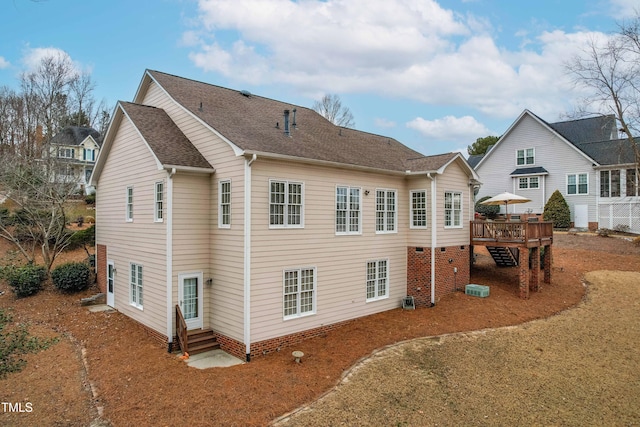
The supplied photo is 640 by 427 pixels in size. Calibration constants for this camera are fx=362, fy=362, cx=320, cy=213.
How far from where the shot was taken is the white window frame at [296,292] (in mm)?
11453

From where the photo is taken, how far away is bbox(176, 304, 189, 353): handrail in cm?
1065

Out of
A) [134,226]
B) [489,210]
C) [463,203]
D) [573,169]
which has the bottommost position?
[134,226]

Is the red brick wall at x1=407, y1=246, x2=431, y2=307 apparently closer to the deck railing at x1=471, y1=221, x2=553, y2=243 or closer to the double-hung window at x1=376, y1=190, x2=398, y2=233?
the double-hung window at x1=376, y1=190, x2=398, y2=233

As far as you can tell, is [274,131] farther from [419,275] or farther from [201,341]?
[419,275]

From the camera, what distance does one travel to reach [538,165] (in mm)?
32062

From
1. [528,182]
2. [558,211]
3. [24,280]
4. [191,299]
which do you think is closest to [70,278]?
[24,280]

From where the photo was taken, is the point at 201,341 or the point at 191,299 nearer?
the point at 201,341

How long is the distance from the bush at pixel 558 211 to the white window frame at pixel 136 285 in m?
30.6

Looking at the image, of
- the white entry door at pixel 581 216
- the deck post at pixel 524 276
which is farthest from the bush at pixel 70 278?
the white entry door at pixel 581 216

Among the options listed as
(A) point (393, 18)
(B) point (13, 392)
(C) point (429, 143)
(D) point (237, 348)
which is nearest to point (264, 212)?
(D) point (237, 348)

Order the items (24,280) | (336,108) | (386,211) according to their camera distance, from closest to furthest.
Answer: (386,211), (24,280), (336,108)

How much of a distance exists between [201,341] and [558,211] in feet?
98.5

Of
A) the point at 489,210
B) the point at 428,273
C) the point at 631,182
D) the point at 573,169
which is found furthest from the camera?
the point at 489,210

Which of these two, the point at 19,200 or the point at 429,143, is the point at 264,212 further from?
the point at 429,143
